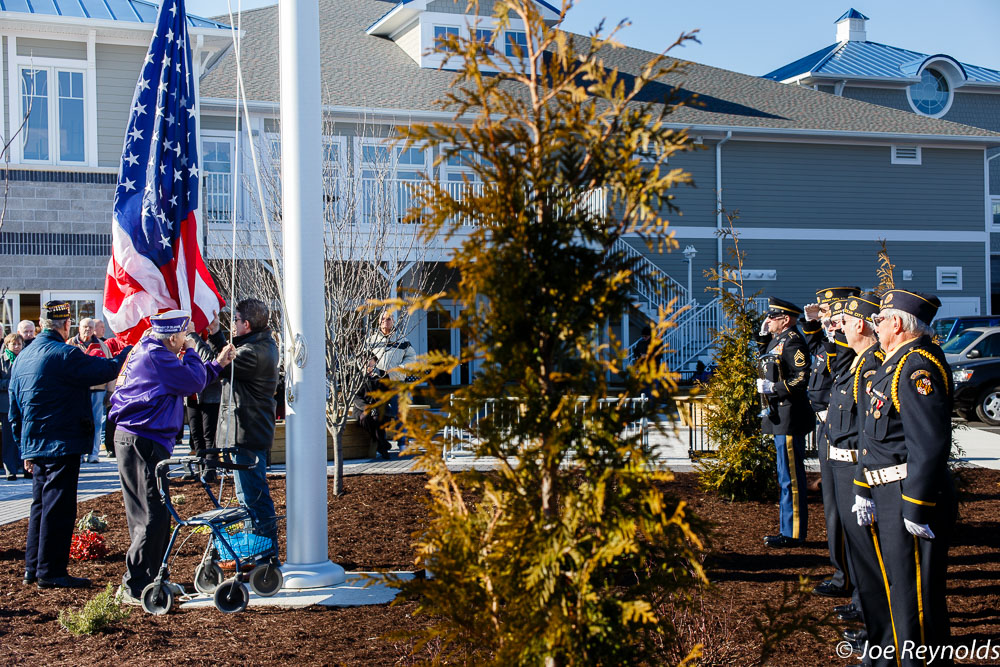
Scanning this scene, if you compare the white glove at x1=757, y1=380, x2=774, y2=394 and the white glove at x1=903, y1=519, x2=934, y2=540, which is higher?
the white glove at x1=757, y1=380, x2=774, y2=394

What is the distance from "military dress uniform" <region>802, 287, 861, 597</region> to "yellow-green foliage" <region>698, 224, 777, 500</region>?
2.25m

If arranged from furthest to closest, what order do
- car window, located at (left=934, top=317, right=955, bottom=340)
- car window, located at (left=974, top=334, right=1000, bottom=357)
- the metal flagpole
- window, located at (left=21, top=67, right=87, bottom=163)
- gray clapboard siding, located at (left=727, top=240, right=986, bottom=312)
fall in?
gray clapboard siding, located at (left=727, top=240, right=986, bottom=312)
car window, located at (left=934, top=317, right=955, bottom=340)
car window, located at (left=974, top=334, right=1000, bottom=357)
window, located at (left=21, top=67, right=87, bottom=163)
the metal flagpole

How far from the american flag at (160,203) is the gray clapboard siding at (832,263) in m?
18.0

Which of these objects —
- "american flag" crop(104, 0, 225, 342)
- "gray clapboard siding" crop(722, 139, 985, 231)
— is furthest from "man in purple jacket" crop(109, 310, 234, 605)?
"gray clapboard siding" crop(722, 139, 985, 231)

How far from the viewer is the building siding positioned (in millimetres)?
16406

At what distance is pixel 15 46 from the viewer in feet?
53.5

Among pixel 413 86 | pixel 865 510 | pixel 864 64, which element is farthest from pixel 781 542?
pixel 864 64

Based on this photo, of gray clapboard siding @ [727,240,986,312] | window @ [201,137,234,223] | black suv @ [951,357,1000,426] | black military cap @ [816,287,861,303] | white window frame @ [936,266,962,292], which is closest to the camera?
black military cap @ [816,287,861,303]

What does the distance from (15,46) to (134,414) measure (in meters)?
13.2

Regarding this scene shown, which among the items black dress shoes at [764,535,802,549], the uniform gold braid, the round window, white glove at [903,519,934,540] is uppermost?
the round window

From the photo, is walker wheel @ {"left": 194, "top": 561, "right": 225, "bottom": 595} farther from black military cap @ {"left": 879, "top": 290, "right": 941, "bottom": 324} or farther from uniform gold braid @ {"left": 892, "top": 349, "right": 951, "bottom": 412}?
black military cap @ {"left": 879, "top": 290, "right": 941, "bottom": 324}

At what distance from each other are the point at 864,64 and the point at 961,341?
48.4ft

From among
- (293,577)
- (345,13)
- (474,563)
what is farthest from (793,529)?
(345,13)

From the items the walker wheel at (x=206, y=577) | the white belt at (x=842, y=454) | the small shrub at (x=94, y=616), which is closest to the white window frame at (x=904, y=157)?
the white belt at (x=842, y=454)
